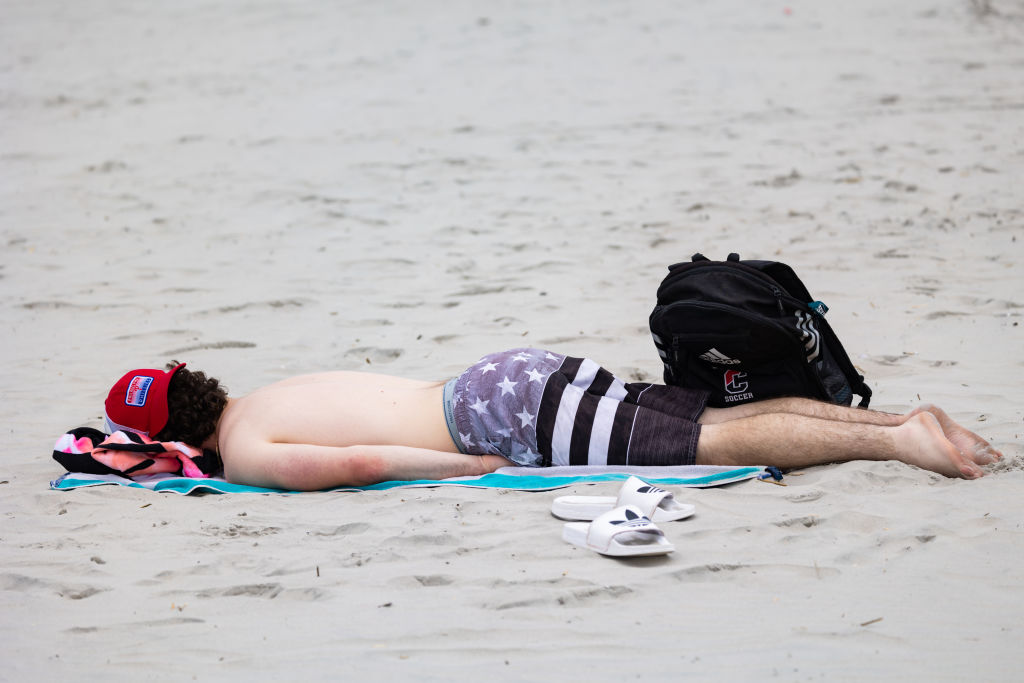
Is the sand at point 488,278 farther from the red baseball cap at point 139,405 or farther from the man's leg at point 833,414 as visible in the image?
the red baseball cap at point 139,405

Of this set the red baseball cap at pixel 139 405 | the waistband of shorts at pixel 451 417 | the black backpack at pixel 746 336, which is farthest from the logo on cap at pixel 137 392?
the black backpack at pixel 746 336

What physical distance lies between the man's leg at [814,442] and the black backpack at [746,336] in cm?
15

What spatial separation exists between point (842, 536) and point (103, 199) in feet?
22.8

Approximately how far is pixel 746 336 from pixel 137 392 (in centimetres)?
228

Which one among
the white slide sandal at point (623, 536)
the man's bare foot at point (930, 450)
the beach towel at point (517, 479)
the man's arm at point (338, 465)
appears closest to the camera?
the white slide sandal at point (623, 536)

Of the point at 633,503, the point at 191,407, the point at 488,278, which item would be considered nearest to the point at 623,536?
the point at 633,503

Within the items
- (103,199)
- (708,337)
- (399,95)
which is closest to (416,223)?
(103,199)

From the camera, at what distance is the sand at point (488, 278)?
248 centimetres

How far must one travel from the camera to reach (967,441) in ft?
11.1

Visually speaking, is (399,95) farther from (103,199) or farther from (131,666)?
(131,666)

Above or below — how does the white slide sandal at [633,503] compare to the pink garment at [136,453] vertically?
below

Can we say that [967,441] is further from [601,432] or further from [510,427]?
[510,427]

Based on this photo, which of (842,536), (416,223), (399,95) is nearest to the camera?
(842,536)

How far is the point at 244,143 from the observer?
365 inches
